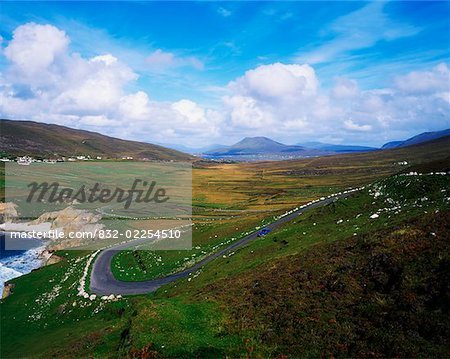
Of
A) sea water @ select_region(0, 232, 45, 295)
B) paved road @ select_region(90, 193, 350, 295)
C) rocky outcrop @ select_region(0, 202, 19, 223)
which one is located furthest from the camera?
rocky outcrop @ select_region(0, 202, 19, 223)

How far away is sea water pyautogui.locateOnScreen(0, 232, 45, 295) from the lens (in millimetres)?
77262

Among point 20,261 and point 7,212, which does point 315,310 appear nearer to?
point 20,261

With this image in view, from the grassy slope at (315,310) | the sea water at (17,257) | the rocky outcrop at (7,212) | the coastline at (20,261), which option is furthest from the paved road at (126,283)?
the rocky outcrop at (7,212)

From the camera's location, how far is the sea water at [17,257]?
77.3m

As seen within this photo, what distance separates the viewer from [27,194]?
536 feet

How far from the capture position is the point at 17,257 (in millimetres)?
89812

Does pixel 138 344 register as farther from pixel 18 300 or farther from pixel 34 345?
pixel 18 300

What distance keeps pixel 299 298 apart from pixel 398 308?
22.7 feet

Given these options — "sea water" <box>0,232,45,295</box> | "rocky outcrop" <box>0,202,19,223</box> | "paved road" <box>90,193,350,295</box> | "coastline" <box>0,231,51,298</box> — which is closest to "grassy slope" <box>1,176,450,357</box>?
"paved road" <box>90,193,350,295</box>

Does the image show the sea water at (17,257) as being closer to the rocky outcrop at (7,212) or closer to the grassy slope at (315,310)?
the rocky outcrop at (7,212)

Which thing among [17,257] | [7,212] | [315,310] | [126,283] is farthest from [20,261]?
[315,310]

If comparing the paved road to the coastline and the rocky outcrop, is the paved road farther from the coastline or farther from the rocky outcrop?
the rocky outcrop

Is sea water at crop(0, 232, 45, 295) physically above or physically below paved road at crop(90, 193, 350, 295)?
below

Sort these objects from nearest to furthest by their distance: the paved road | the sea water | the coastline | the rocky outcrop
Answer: the paved road < the coastline < the sea water < the rocky outcrop
